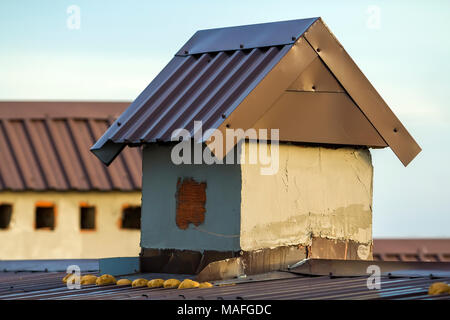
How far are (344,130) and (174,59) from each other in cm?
223

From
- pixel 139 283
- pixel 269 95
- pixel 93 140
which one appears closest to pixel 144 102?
pixel 269 95

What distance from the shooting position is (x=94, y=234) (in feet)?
64.4

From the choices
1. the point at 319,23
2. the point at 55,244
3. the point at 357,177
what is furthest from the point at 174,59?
the point at 55,244

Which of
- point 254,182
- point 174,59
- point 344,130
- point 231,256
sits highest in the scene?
point 174,59

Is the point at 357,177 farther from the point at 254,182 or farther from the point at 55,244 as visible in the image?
the point at 55,244

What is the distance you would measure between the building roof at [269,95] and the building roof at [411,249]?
36.6 feet

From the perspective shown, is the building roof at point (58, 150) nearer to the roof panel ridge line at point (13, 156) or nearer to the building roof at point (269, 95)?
the roof panel ridge line at point (13, 156)

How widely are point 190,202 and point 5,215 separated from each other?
1126cm

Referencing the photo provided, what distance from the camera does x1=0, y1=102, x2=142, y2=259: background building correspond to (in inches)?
755

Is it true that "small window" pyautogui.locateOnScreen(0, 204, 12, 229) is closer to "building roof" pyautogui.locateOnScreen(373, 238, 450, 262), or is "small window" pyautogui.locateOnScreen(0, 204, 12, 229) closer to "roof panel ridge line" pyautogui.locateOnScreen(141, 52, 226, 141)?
"building roof" pyautogui.locateOnScreen(373, 238, 450, 262)

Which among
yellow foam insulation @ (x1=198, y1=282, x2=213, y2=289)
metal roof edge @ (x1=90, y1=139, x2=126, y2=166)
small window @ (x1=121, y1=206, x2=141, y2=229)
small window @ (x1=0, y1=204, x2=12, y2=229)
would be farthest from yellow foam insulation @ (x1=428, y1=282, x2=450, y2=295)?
small window @ (x1=0, y1=204, x2=12, y2=229)

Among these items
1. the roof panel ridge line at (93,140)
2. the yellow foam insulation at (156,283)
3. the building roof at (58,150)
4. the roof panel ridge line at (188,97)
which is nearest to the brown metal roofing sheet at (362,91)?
the roof panel ridge line at (188,97)

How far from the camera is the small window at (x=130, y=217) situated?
19.8 m

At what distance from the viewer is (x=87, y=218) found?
65.0 ft
